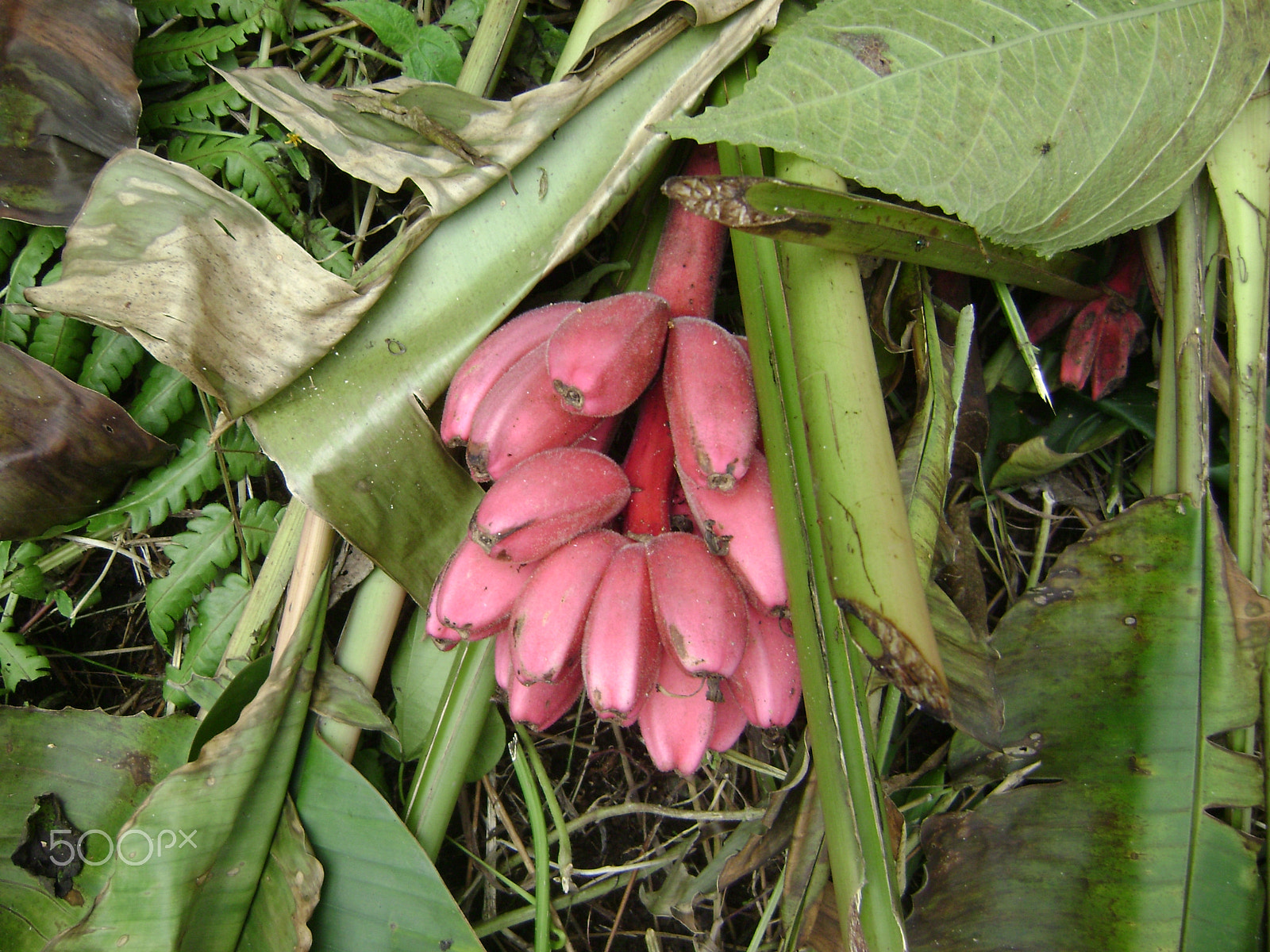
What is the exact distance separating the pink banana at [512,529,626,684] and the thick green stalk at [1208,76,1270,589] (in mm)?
802

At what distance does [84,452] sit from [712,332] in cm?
82

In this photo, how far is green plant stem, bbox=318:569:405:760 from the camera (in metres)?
0.98

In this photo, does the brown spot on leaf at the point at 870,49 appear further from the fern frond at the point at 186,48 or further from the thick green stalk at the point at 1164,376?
the fern frond at the point at 186,48

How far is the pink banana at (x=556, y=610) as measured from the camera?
72 centimetres

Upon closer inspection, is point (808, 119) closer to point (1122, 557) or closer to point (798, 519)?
point (798, 519)

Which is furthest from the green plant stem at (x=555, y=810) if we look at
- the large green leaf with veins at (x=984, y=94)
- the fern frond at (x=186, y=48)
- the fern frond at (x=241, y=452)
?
the fern frond at (x=186, y=48)

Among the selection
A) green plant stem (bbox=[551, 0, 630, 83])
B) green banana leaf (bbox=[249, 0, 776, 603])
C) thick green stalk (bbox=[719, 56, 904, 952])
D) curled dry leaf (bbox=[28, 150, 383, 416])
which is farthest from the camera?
green plant stem (bbox=[551, 0, 630, 83])

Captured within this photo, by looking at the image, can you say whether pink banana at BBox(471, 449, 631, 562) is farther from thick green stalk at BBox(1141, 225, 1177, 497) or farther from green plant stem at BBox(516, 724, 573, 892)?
thick green stalk at BBox(1141, 225, 1177, 497)

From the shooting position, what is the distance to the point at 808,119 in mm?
686

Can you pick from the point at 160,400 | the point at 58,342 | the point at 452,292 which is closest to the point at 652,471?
the point at 452,292

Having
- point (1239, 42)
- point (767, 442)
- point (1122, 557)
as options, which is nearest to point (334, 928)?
point (767, 442)

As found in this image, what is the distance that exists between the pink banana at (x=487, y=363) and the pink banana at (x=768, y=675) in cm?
37

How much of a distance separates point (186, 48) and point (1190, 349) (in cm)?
139

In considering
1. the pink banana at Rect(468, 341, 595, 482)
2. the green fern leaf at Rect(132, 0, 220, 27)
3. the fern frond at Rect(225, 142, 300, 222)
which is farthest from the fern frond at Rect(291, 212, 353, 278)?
the pink banana at Rect(468, 341, 595, 482)
